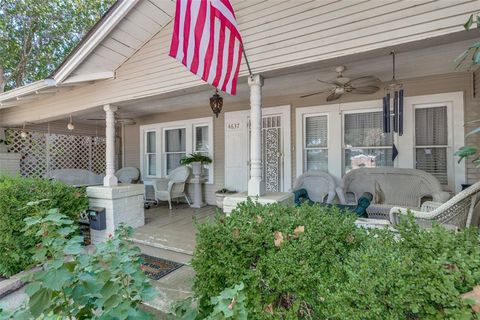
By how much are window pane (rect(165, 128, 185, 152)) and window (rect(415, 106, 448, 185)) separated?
5282 mm

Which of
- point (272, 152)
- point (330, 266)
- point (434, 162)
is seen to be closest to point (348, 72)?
point (434, 162)

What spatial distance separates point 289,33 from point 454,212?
8.45 ft

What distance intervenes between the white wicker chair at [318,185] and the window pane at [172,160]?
358 centimetres

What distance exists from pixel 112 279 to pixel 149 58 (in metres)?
3.60

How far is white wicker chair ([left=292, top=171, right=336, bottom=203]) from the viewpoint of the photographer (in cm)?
451

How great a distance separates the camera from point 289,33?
9.59 feet

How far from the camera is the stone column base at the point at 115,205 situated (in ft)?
14.2

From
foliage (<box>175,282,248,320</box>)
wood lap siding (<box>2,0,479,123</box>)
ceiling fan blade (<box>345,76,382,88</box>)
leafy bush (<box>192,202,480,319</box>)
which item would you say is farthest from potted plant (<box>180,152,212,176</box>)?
foliage (<box>175,282,248,320</box>)

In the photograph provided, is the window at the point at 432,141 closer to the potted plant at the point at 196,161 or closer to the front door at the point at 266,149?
the front door at the point at 266,149

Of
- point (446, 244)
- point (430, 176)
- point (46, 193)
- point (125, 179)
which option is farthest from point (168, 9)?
point (125, 179)

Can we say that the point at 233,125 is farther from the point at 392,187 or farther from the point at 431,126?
the point at 431,126

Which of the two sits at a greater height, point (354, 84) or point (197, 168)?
point (354, 84)

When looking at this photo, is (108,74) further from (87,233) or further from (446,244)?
(446,244)

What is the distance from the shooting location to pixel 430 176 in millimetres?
3918
